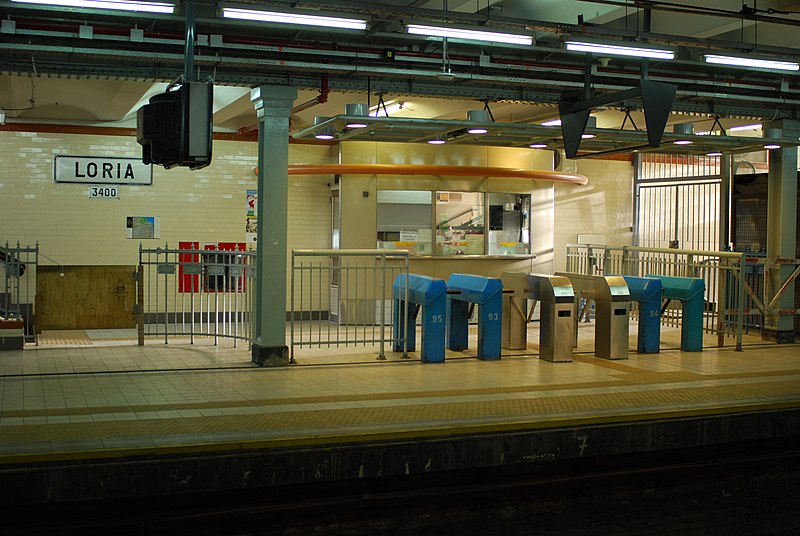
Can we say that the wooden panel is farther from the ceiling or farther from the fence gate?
the fence gate

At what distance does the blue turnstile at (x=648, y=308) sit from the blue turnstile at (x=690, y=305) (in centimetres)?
41

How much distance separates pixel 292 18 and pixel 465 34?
167 cm

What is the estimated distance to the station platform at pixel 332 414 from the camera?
680 centimetres

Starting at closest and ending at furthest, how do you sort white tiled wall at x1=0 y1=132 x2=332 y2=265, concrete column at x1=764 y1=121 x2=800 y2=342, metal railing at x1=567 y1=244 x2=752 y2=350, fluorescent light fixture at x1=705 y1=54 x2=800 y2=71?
fluorescent light fixture at x1=705 y1=54 x2=800 y2=71, metal railing at x1=567 y1=244 x2=752 y2=350, concrete column at x1=764 y1=121 x2=800 y2=342, white tiled wall at x1=0 y1=132 x2=332 y2=265

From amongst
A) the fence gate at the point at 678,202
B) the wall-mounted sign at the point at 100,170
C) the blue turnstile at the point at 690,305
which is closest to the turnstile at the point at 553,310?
the blue turnstile at the point at 690,305

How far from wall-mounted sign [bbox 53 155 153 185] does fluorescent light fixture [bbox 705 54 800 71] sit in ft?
30.3

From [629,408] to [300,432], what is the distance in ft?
10.9

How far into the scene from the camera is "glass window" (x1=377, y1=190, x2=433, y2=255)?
15.8m

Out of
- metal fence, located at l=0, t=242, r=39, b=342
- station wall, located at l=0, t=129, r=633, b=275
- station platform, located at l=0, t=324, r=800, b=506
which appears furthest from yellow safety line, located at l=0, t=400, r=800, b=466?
station wall, located at l=0, t=129, r=633, b=275

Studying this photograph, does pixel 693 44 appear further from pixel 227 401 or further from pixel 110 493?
pixel 110 493

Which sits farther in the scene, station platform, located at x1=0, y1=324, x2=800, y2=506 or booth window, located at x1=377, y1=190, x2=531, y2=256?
booth window, located at x1=377, y1=190, x2=531, y2=256

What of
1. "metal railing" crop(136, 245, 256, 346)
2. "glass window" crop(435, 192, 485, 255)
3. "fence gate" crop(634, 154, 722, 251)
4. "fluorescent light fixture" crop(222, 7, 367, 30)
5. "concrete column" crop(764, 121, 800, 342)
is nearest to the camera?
"fluorescent light fixture" crop(222, 7, 367, 30)

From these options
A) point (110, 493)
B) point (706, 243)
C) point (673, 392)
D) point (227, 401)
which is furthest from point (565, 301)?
point (706, 243)

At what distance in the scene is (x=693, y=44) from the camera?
9.77 m
